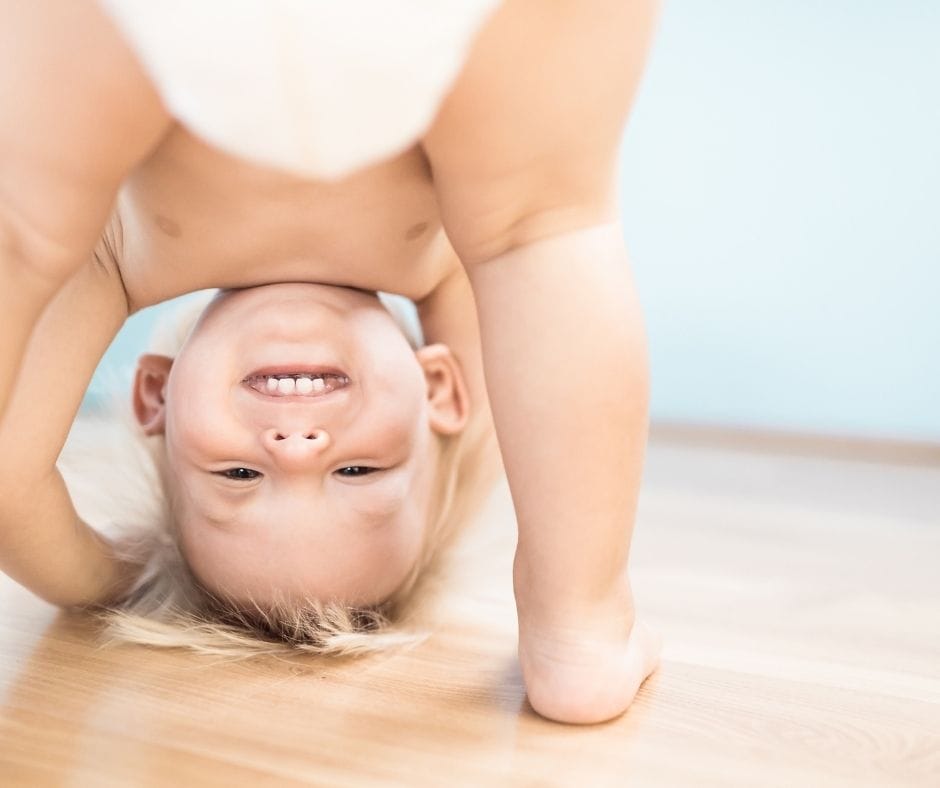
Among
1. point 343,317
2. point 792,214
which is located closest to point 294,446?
point 343,317

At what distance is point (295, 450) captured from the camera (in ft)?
2.78

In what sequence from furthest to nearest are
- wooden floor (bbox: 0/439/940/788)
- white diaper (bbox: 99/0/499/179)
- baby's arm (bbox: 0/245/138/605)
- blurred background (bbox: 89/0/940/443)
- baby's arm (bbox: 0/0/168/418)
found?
1. blurred background (bbox: 89/0/940/443)
2. baby's arm (bbox: 0/245/138/605)
3. wooden floor (bbox: 0/439/940/788)
4. baby's arm (bbox: 0/0/168/418)
5. white diaper (bbox: 99/0/499/179)

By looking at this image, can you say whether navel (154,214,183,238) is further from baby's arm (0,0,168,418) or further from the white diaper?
the white diaper

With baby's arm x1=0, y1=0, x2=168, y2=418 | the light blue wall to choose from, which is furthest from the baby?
the light blue wall

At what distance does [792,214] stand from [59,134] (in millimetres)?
1320

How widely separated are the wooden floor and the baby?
0.05m

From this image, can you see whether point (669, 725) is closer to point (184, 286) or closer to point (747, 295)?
point (184, 286)

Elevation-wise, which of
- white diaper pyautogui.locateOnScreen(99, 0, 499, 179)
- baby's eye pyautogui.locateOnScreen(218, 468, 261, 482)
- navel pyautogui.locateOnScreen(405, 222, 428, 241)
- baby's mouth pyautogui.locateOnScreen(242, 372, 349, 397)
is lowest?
baby's eye pyautogui.locateOnScreen(218, 468, 261, 482)

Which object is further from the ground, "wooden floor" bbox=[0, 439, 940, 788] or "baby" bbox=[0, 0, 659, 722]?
"baby" bbox=[0, 0, 659, 722]

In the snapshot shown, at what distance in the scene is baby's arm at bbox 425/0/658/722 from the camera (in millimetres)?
626

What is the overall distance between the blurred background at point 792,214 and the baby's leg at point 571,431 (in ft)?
3.17

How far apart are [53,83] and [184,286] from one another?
32 centimetres

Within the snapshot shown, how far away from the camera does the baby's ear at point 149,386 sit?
102cm

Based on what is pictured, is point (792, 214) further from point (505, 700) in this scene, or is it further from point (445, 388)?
point (505, 700)
